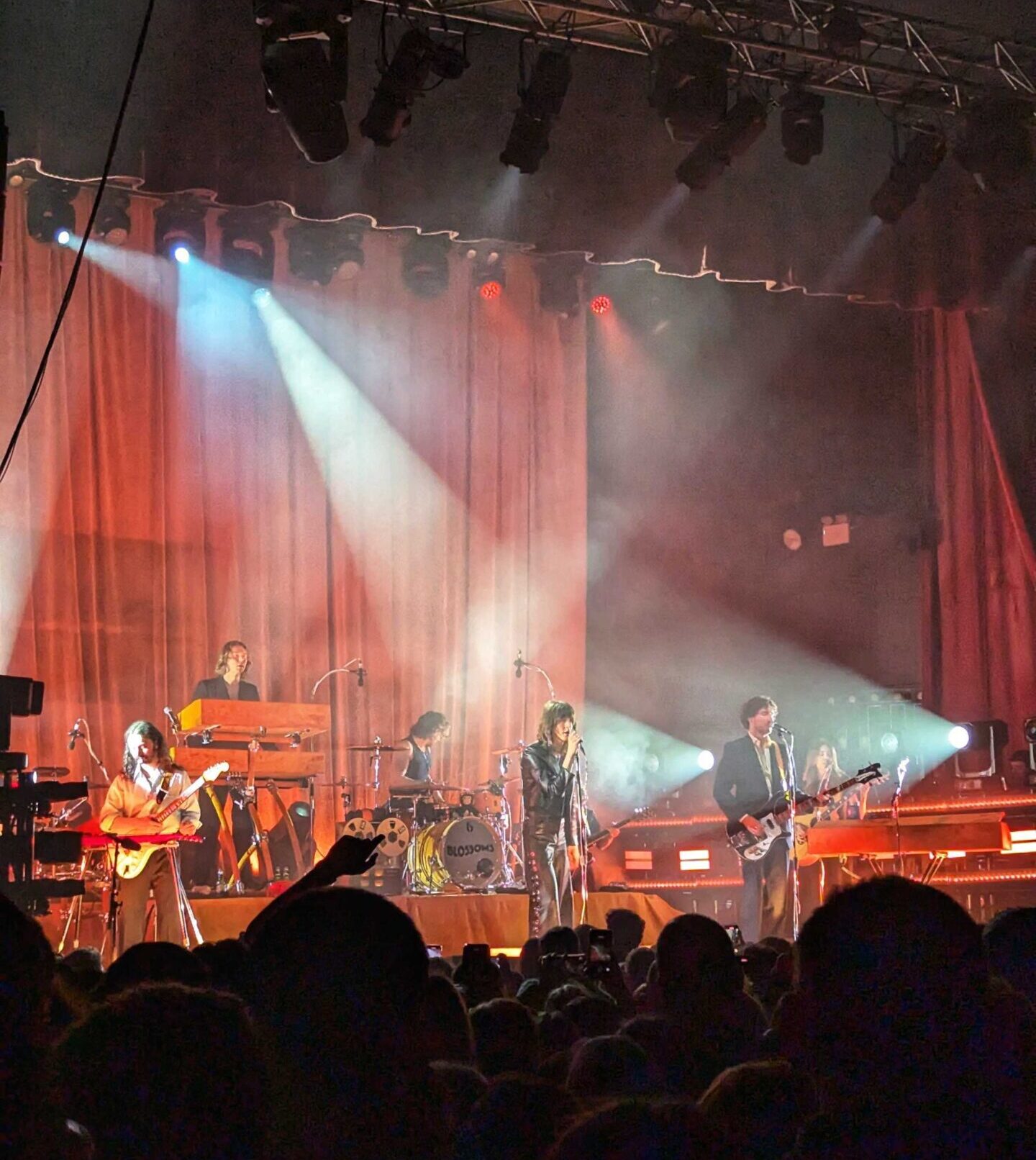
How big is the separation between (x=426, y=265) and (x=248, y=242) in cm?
185

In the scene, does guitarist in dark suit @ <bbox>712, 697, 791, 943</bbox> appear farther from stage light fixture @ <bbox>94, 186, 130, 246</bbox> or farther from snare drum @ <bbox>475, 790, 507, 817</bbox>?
stage light fixture @ <bbox>94, 186, 130, 246</bbox>

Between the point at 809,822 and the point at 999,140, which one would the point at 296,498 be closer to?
the point at 809,822

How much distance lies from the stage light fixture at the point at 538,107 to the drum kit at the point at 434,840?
15.4 ft

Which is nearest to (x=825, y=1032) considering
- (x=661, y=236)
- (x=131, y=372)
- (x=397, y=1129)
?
(x=397, y=1129)

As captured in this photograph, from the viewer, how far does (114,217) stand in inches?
491

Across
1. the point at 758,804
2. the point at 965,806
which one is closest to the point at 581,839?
the point at 758,804

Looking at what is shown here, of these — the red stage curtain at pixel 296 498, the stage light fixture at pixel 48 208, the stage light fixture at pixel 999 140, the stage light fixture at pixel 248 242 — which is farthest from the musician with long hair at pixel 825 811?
the stage light fixture at pixel 48 208

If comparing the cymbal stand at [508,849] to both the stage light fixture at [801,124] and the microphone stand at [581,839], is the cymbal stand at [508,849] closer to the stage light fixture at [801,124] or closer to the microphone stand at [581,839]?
the microphone stand at [581,839]

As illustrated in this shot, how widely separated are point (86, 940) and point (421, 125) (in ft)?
21.0

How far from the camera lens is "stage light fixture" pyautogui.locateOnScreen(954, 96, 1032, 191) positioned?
9.78m

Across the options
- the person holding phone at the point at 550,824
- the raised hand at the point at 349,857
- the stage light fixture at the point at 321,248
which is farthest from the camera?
the stage light fixture at the point at 321,248

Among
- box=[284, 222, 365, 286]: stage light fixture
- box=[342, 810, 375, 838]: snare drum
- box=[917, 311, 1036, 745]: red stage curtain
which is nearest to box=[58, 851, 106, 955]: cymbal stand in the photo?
box=[342, 810, 375, 838]: snare drum

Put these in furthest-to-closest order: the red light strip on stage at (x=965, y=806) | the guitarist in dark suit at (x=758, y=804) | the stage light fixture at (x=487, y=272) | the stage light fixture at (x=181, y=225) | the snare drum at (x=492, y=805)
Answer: the stage light fixture at (x=487, y=272)
the stage light fixture at (x=181, y=225)
the snare drum at (x=492, y=805)
the red light strip on stage at (x=965, y=806)
the guitarist in dark suit at (x=758, y=804)

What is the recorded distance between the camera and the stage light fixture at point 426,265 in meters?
13.9
